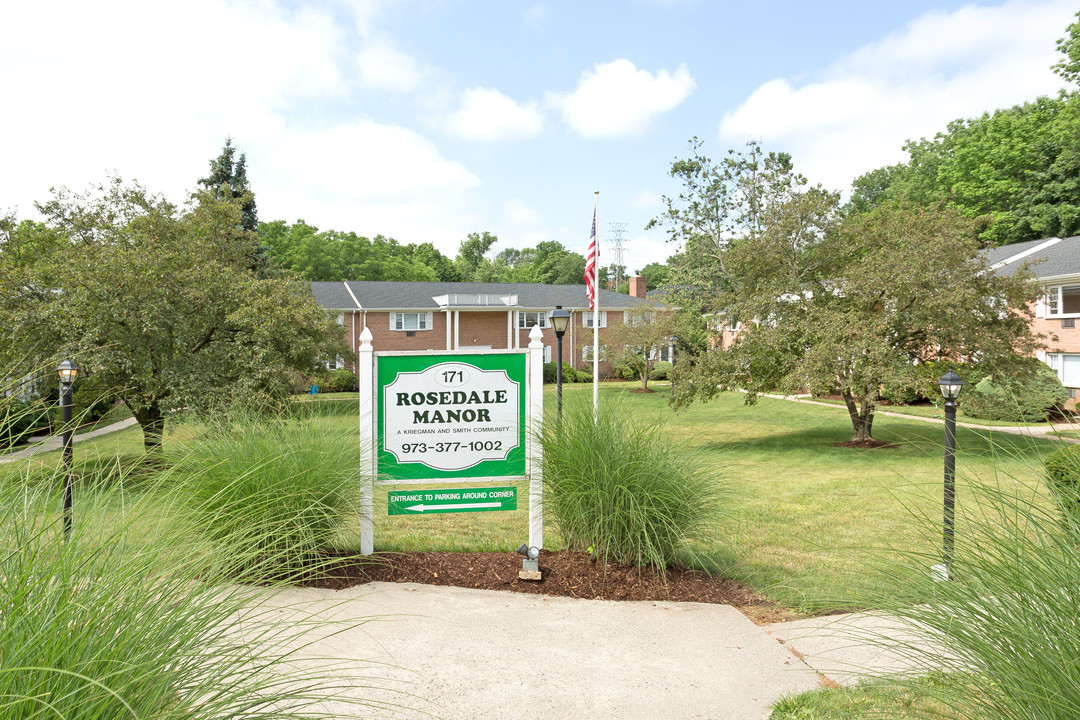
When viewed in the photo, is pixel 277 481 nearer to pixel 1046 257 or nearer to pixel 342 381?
pixel 1046 257

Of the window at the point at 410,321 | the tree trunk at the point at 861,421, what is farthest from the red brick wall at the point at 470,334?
the tree trunk at the point at 861,421

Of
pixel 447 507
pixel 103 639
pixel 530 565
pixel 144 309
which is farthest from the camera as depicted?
pixel 144 309

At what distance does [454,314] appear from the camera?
42.0 meters

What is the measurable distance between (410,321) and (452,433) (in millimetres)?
36500

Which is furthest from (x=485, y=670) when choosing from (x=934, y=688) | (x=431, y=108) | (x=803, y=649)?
(x=431, y=108)

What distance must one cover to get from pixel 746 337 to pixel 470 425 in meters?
11.4

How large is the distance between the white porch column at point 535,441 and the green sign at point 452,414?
14 centimetres

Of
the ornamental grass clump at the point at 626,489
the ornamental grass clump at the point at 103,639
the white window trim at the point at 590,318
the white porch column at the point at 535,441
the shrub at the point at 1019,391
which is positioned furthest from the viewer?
the white window trim at the point at 590,318

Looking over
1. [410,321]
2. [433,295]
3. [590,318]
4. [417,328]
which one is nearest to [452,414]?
[410,321]

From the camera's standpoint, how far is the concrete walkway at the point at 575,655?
3.36 metres

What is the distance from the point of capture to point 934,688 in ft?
7.87

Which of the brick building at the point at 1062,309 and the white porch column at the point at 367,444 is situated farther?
the brick building at the point at 1062,309

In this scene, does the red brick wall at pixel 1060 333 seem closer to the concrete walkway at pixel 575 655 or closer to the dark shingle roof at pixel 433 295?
the dark shingle roof at pixel 433 295

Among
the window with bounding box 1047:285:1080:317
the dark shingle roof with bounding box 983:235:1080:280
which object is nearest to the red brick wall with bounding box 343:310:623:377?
the dark shingle roof with bounding box 983:235:1080:280
